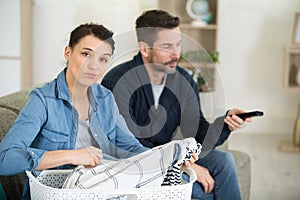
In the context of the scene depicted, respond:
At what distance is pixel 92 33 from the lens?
5.06ft

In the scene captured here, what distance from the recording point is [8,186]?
1807 millimetres

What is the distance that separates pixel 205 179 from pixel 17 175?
27.4 inches

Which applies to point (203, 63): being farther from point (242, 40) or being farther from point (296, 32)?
point (242, 40)

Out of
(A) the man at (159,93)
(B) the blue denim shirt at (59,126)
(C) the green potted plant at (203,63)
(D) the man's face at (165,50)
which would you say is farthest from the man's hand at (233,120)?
(B) the blue denim shirt at (59,126)

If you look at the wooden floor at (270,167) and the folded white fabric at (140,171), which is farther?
the wooden floor at (270,167)

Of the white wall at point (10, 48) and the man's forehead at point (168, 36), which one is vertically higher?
the man's forehead at point (168, 36)

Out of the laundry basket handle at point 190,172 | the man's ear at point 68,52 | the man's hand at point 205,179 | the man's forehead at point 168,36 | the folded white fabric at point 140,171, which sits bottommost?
the man's hand at point 205,179

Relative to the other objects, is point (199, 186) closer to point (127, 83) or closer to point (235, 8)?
point (127, 83)

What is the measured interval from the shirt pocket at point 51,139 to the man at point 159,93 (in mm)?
186

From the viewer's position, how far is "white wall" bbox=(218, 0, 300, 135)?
14.9ft

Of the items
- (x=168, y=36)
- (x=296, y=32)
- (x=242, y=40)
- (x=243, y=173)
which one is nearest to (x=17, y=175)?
(x=168, y=36)

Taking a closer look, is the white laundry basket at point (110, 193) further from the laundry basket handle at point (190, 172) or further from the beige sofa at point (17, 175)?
the beige sofa at point (17, 175)

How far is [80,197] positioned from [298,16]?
10.9 ft

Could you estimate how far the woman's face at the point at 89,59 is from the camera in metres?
1.51
